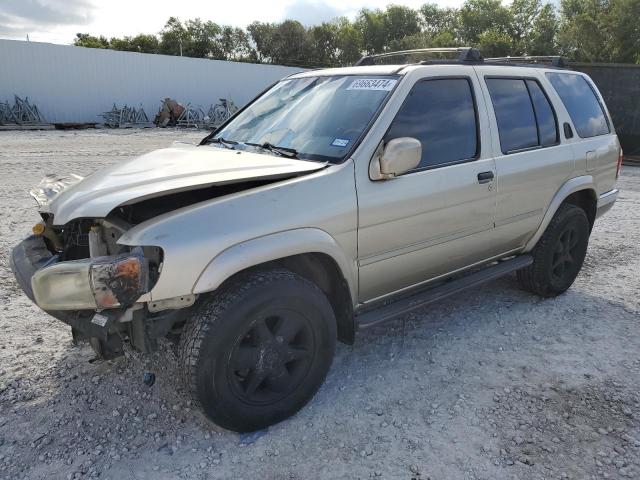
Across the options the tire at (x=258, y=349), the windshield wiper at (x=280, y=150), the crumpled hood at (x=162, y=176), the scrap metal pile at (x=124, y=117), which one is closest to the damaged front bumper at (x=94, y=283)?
the crumpled hood at (x=162, y=176)

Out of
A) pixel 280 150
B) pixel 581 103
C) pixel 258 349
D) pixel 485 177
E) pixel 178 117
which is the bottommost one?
pixel 258 349

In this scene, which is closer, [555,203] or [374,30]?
[555,203]

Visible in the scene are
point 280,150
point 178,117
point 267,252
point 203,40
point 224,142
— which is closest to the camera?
point 267,252

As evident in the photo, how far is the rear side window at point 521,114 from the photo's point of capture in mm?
3867

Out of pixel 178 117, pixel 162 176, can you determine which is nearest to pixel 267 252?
pixel 162 176

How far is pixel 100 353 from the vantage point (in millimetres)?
2721

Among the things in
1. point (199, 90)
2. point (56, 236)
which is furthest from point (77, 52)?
point (56, 236)

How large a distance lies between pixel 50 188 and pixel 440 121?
101 inches

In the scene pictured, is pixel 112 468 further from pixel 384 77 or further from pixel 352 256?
pixel 384 77

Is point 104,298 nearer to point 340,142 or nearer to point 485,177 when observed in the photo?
point 340,142

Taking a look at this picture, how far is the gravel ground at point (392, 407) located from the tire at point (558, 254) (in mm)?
207

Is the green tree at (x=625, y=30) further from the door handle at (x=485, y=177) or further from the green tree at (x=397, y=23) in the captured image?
the green tree at (x=397, y=23)

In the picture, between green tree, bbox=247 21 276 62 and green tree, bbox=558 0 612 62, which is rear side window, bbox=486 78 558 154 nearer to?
green tree, bbox=558 0 612 62

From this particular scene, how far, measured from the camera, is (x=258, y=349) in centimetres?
270
